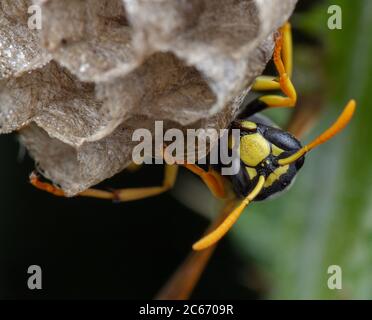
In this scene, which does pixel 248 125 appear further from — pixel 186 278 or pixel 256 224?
pixel 256 224

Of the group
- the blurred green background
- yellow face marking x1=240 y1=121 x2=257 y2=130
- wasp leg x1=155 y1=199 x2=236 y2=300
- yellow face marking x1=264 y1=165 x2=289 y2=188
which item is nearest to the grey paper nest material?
yellow face marking x1=240 y1=121 x2=257 y2=130

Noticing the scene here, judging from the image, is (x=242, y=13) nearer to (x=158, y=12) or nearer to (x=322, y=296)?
(x=158, y=12)

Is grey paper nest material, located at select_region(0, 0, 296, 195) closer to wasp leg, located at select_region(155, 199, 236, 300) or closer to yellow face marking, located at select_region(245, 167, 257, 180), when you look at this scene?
yellow face marking, located at select_region(245, 167, 257, 180)

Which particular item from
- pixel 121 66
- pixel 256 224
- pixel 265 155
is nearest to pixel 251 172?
pixel 265 155

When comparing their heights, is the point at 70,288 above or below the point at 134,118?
below
